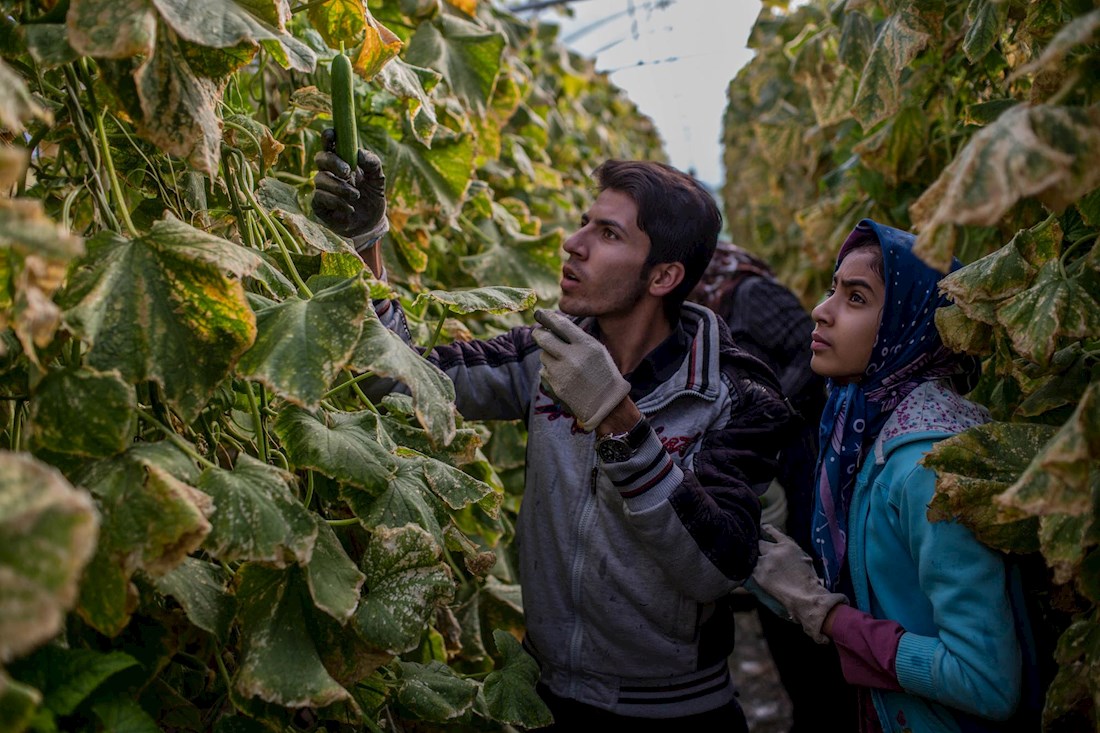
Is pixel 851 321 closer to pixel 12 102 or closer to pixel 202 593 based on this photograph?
pixel 202 593

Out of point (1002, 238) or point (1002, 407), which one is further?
point (1002, 238)

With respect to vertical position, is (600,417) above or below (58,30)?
below

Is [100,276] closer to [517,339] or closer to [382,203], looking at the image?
[382,203]

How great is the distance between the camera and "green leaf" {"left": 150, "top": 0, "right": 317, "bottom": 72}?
0.91m

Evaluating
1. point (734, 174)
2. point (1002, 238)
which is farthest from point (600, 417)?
point (734, 174)

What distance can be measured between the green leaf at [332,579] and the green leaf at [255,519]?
5cm

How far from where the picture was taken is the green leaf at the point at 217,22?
91 cm

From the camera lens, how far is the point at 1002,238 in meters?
2.01

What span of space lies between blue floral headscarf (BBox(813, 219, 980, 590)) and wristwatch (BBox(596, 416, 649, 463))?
1.24 ft

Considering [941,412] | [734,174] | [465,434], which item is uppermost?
[941,412]

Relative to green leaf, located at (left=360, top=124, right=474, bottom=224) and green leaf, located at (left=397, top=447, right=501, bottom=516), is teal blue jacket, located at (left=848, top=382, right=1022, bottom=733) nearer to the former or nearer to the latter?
green leaf, located at (left=397, top=447, right=501, bottom=516)

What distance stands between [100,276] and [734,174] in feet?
20.7

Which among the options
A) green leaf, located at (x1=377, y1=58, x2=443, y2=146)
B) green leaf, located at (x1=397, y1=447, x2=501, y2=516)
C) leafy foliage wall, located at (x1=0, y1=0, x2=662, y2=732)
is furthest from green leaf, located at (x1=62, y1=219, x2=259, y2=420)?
green leaf, located at (x1=377, y1=58, x2=443, y2=146)

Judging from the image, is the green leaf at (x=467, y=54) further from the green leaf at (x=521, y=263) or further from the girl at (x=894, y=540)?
the girl at (x=894, y=540)
